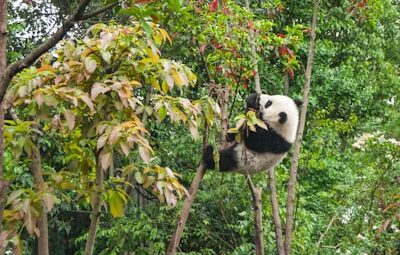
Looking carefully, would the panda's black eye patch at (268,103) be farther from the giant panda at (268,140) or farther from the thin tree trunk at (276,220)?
the thin tree trunk at (276,220)

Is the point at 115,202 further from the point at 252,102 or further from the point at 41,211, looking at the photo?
the point at 252,102

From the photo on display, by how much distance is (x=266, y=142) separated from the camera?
5309 millimetres

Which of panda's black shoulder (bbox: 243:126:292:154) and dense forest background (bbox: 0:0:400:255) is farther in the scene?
panda's black shoulder (bbox: 243:126:292:154)

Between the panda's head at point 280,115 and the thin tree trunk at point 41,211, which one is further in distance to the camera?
→ the panda's head at point 280,115

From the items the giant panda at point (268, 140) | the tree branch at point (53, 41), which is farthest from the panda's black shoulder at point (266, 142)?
the tree branch at point (53, 41)

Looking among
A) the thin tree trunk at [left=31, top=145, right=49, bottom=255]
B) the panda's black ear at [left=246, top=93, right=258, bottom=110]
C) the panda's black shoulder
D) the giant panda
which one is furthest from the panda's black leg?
the thin tree trunk at [left=31, top=145, right=49, bottom=255]

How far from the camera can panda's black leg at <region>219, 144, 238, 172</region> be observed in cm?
498

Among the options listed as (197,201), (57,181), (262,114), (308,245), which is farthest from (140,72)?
(197,201)

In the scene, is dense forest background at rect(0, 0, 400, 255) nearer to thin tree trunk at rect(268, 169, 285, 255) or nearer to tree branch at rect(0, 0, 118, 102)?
tree branch at rect(0, 0, 118, 102)

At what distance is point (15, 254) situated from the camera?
248cm

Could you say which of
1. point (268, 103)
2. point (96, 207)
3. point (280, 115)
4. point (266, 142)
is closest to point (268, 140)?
point (266, 142)

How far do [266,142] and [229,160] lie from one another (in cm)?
47

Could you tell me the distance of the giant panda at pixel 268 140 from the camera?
5086 mm

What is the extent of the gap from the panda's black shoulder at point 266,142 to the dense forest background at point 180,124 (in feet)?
0.75
